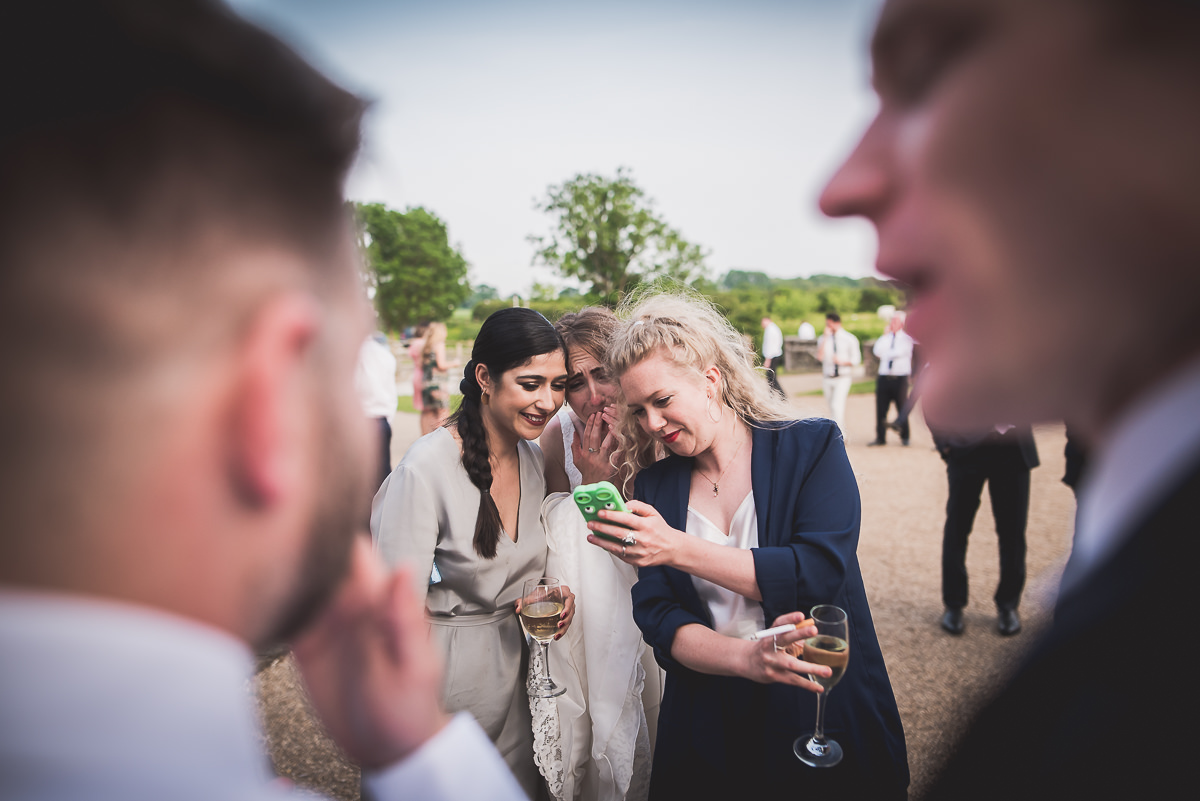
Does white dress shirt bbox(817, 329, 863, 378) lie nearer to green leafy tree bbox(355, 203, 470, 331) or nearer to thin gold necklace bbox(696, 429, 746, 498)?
thin gold necklace bbox(696, 429, 746, 498)

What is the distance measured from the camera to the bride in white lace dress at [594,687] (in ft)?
9.68

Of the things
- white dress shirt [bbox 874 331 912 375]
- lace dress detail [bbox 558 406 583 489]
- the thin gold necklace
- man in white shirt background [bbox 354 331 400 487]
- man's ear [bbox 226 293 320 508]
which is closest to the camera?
man's ear [bbox 226 293 320 508]

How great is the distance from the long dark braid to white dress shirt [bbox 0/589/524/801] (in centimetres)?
254

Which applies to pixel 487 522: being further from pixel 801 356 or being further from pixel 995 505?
pixel 801 356

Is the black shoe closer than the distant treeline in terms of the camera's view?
Yes

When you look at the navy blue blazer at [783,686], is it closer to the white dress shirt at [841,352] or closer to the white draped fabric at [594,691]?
the white draped fabric at [594,691]

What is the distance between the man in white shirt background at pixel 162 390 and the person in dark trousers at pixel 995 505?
5.78 m

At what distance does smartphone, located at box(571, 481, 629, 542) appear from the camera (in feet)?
8.01

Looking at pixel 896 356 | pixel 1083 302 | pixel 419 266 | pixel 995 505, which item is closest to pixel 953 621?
pixel 995 505

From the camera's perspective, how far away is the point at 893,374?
38.9 feet

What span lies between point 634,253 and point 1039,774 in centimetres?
3842

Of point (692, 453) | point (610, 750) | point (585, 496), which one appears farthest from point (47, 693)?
point (610, 750)

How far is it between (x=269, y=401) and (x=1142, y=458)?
0.78 metres

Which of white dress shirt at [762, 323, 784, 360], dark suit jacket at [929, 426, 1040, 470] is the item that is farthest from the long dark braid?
white dress shirt at [762, 323, 784, 360]
